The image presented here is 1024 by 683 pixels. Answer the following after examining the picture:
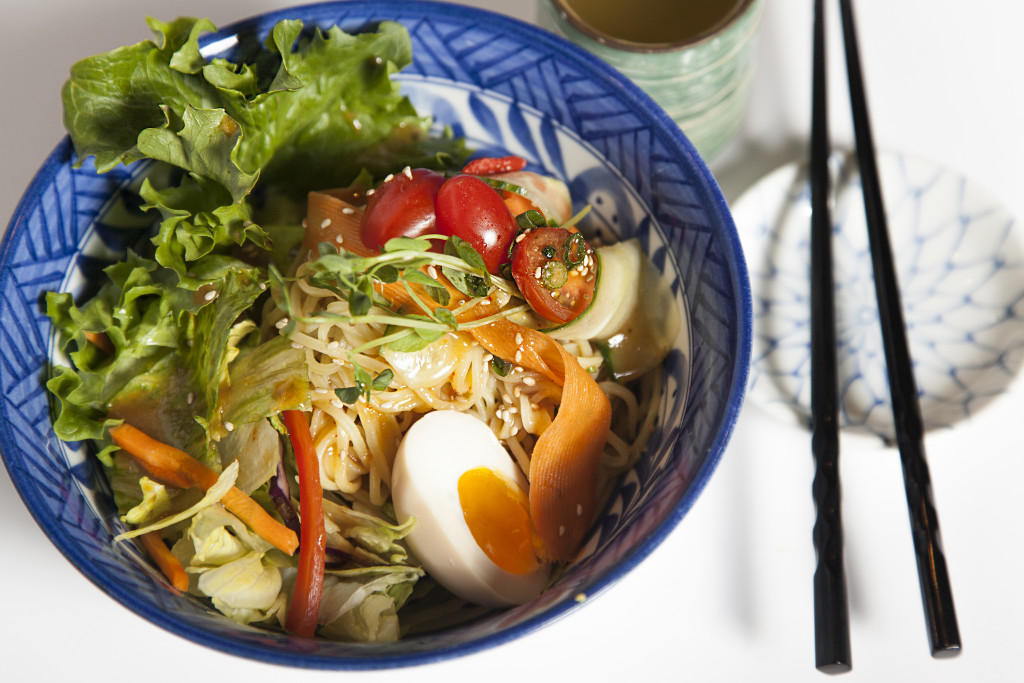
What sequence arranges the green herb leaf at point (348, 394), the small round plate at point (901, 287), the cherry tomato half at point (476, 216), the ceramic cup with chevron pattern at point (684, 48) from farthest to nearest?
the small round plate at point (901, 287) < the ceramic cup with chevron pattern at point (684, 48) < the cherry tomato half at point (476, 216) < the green herb leaf at point (348, 394)

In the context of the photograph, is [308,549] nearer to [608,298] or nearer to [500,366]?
[500,366]

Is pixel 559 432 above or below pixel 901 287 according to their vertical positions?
above

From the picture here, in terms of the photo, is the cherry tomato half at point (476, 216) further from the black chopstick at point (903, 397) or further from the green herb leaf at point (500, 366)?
the black chopstick at point (903, 397)

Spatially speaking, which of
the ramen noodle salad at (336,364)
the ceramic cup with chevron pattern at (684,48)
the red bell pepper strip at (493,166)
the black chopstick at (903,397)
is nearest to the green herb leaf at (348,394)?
the ramen noodle salad at (336,364)

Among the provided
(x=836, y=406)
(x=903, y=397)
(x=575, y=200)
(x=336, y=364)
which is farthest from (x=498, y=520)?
(x=903, y=397)

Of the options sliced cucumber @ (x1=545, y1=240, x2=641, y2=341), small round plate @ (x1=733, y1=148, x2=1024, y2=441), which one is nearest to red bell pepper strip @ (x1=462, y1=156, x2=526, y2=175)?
sliced cucumber @ (x1=545, y1=240, x2=641, y2=341)

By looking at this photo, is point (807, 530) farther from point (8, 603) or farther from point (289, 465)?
point (8, 603)
